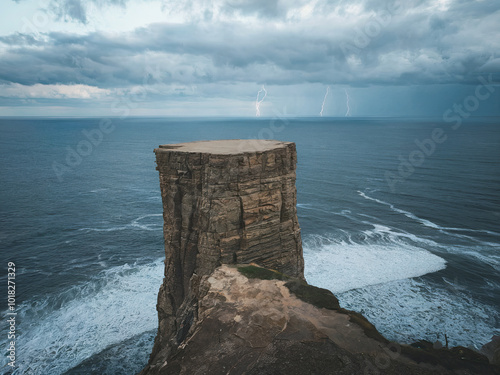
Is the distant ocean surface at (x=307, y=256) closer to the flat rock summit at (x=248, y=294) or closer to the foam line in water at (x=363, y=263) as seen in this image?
the foam line in water at (x=363, y=263)

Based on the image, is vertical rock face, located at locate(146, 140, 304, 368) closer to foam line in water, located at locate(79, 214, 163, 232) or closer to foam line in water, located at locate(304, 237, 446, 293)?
foam line in water, located at locate(304, 237, 446, 293)

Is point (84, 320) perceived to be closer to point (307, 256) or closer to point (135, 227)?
point (135, 227)

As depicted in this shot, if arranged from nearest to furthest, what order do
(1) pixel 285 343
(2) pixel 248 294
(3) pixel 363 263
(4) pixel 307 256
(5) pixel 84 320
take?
1. (1) pixel 285 343
2. (2) pixel 248 294
3. (5) pixel 84 320
4. (3) pixel 363 263
5. (4) pixel 307 256

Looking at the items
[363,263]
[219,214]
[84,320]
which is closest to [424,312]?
[363,263]

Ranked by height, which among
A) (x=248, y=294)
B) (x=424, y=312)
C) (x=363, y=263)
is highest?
(x=248, y=294)

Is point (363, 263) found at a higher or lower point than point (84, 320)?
higher

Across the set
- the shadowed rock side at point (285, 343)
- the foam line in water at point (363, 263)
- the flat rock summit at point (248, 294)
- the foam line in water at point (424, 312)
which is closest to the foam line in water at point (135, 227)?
the foam line in water at point (363, 263)
